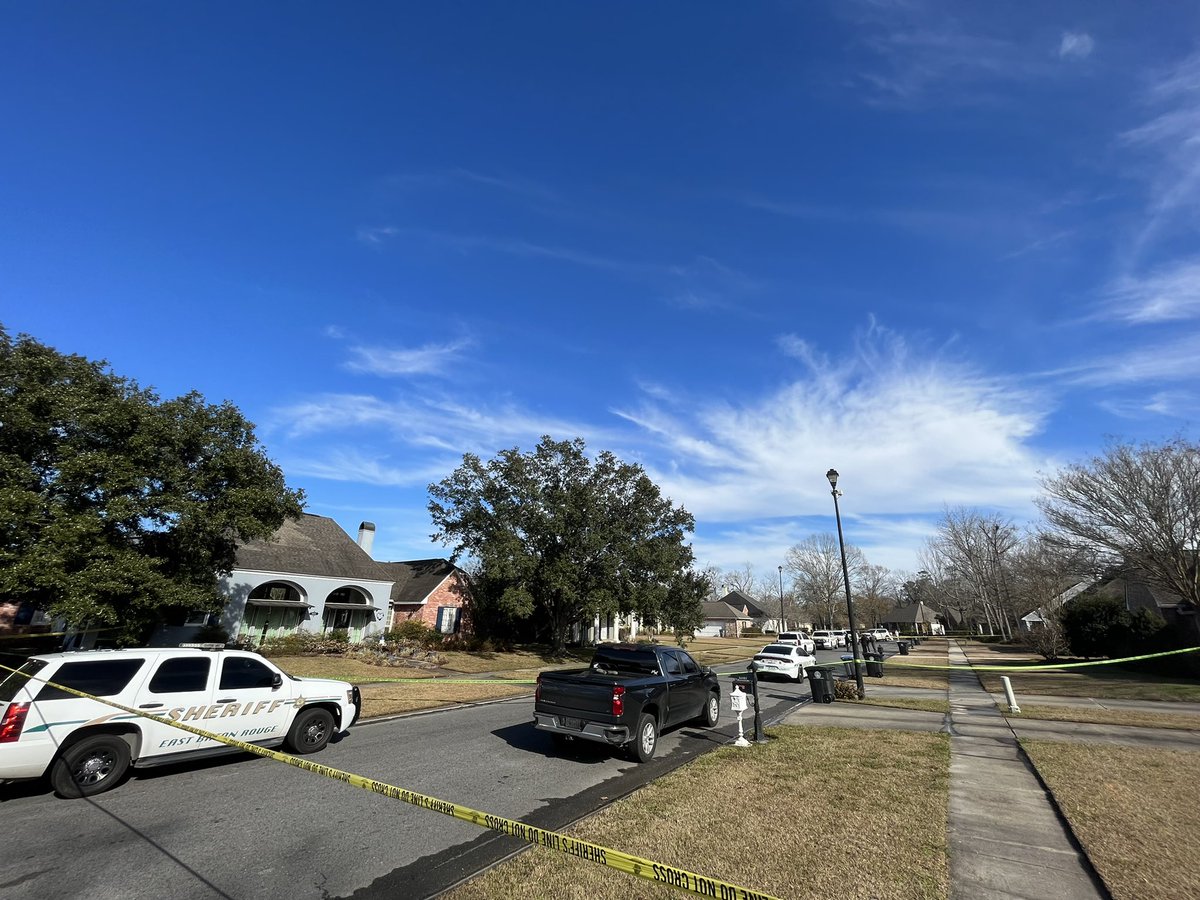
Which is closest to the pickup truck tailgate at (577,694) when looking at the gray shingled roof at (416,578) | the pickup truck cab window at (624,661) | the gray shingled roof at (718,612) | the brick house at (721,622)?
the pickup truck cab window at (624,661)

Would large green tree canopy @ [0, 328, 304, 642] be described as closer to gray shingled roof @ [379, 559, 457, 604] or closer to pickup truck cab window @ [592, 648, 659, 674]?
pickup truck cab window @ [592, 648, 659, 674]

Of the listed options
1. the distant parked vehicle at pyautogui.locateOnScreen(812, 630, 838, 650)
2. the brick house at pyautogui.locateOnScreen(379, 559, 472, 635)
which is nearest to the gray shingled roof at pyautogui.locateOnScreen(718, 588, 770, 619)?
the distant parked vehicle at pyautogui.locateOnScreen(812, 630, 838, 650)

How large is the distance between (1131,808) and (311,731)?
11.2 meters

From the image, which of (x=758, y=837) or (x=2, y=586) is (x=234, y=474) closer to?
(x=2, y=586)

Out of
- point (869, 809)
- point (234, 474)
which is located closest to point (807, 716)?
point (869, 809)

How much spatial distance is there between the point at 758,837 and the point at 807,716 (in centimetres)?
909

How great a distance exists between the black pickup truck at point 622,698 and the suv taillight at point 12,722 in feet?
20.7

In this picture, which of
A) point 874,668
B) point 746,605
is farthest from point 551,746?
point 746,605

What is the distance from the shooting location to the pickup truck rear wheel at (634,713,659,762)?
8641 millimetres

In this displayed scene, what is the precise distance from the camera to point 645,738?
29.2 feet

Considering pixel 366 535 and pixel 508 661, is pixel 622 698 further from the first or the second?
pixel 366 535

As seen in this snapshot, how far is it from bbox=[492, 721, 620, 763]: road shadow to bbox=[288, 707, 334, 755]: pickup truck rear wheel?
3068 millimetres

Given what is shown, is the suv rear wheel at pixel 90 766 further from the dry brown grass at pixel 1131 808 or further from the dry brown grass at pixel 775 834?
the dry brown grass at pixel 1131 808

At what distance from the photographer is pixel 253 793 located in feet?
22.3
